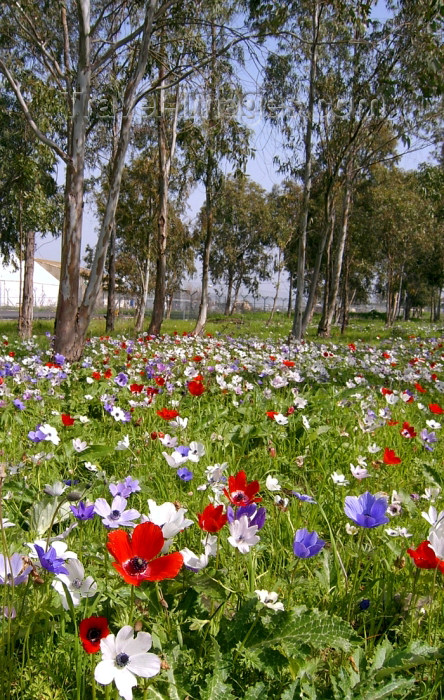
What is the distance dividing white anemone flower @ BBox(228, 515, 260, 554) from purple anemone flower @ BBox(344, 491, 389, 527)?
0.26 metres

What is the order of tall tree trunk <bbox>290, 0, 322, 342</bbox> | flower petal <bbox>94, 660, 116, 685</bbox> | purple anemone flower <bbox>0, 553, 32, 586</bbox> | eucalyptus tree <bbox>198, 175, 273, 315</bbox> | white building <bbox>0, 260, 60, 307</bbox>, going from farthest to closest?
white building <bbox>0, 260, 60, 307</bbox> < eucalyptus tree <bbox>198, 175, 273, 315</bbox> < tall tree trunk <bbox>290, 0, 322, 342</bbox> < purple anemone flower <bbox>0, 553, 32, 586</bbox> < flower petal <bbox>94, 660, 116, 685</bbox>

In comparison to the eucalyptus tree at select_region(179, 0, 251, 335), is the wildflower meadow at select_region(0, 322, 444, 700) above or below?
below

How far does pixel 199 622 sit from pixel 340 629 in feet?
1.03

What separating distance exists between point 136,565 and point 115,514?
337mm

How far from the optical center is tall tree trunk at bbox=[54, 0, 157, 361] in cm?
635

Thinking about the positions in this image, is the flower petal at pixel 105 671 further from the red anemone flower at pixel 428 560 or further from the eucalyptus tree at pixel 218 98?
the eucalyptus tree at pixel 218 98

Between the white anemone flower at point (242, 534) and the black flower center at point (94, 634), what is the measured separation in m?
0.31

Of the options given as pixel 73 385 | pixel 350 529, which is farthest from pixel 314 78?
pixel 350 529

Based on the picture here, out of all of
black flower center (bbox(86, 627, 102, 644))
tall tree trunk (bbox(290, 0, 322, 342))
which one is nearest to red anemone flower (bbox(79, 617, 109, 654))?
black flower center (bbox(86, 627, 102, 644))

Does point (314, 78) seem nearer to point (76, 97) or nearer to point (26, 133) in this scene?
point (76, 97)

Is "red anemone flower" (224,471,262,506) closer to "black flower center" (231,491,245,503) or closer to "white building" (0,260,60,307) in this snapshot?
"black flower center" (231,491,245,503)

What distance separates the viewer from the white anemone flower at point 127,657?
75cm

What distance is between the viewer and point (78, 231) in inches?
259

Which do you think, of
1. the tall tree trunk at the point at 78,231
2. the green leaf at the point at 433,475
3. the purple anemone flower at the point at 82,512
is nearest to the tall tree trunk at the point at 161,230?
the tall tree trunk at the point at 78,231
